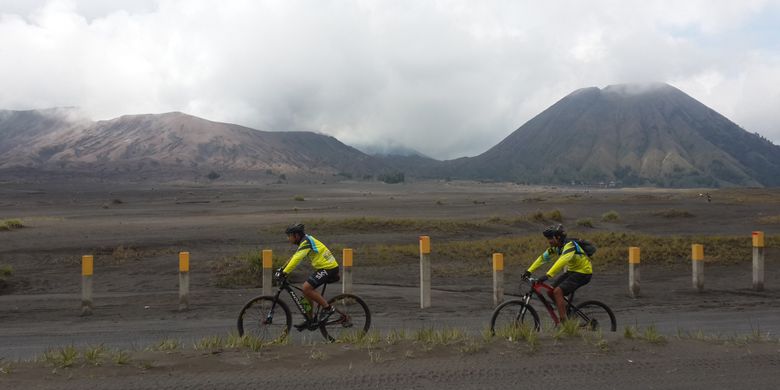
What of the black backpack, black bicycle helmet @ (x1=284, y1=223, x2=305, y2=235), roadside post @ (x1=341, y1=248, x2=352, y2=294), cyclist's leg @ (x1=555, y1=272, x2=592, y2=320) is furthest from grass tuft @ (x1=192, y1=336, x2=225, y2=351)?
roadside post @ (x1=341, y1=248, x2=352, y2=294)

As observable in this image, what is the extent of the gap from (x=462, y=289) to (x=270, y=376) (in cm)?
960

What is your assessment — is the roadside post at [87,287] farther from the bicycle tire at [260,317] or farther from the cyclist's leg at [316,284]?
the cyclist's leg at [316,284]

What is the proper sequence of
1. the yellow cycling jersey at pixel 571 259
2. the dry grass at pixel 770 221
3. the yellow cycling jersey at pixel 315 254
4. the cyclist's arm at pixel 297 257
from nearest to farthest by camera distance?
the yellow cycling jersey at pixel 571 259 < the cyclist's arm at pixel 297 257 < the yellow cycling jersey at pixel 315 254 < the dry grass at pixel 770 221

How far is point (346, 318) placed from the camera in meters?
9.73

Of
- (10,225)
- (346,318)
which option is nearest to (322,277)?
(346,318)

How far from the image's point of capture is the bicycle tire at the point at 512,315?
9086mm

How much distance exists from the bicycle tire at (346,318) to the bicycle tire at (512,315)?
186 centimetres

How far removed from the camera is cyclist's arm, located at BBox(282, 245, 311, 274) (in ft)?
30.6

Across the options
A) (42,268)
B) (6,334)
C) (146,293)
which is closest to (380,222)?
(42,268)

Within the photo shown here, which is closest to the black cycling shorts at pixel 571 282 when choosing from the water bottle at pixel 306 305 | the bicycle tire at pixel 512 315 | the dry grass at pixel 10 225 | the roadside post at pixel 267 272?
the bicycle tire at pixel 512 315

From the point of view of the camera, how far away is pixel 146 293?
51.0ft

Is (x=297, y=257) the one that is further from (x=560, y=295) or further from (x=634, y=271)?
(x=634, y=271)

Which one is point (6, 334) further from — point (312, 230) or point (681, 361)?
point (312, 230)

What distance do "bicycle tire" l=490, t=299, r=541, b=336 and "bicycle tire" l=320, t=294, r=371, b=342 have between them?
186cm
